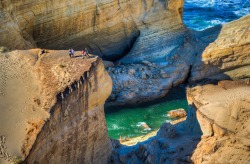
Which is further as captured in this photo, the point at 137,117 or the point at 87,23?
the point at 87,23

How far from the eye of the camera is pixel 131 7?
19375 mm

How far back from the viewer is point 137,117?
18.2 m

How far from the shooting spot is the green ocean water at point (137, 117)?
56.6ft

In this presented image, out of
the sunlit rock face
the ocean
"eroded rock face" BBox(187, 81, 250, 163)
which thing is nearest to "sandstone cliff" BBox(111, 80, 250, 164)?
"eroded rock face" BBox(187, 81, 250, 163)

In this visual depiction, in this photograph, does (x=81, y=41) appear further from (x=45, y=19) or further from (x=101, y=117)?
(x=101, y=117)

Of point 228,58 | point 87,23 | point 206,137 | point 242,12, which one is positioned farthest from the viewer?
point 242,12

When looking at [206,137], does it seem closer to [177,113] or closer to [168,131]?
[168,131]

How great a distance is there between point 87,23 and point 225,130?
9211 mm

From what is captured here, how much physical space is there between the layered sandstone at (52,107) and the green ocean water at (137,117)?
19.4ft

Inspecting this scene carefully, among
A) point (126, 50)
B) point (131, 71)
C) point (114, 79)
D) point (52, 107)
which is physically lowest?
point (114, 79)

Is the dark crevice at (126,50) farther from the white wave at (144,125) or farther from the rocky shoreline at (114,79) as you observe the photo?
the white wave at (144,125)

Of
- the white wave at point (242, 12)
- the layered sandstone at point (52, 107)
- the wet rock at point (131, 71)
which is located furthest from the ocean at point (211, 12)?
the layered sandstone at point (52, 107)

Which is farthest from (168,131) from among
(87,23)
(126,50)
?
(126,50)

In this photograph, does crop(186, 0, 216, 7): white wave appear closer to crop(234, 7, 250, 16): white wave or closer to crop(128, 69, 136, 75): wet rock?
crop(234, 7, 250, 16): white wave
